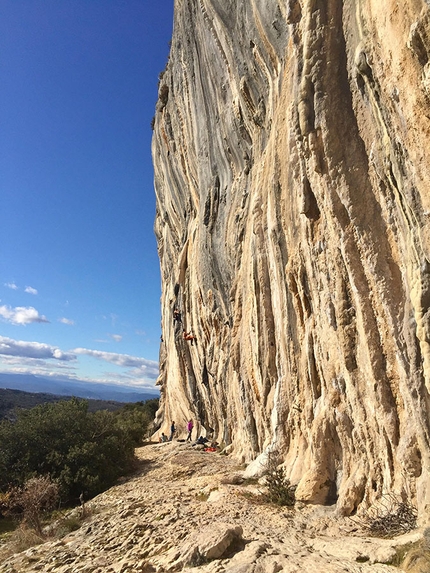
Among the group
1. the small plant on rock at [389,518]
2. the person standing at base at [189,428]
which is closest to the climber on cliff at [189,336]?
the person standing at base at [189,428]

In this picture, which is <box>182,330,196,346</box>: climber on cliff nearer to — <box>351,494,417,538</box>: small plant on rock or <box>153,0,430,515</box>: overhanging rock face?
<box>153,0,430,515</box>: overhanging rock face

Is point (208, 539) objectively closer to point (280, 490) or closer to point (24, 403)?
point (280, 490)

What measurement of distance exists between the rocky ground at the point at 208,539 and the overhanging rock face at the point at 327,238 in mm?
966

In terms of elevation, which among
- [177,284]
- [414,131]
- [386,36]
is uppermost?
[177,284]

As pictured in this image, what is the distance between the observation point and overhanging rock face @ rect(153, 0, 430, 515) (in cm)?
593

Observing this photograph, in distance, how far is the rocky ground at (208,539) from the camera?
5.57m

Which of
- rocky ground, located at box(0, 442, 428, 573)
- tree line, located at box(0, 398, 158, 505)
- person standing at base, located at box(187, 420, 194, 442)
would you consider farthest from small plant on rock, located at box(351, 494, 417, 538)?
person standing at base, located at box(187, 420, 194, 442)

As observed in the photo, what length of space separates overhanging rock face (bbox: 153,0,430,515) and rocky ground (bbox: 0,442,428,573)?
0.97 m

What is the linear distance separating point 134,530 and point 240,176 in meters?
13.5

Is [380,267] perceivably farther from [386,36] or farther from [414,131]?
[386,36]

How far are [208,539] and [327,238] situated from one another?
616 cm

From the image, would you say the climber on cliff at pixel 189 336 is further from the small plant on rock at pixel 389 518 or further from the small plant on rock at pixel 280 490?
the small plant on rock at pixel 389 518

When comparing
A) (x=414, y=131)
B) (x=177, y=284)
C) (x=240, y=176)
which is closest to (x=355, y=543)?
(x=414, y=131)

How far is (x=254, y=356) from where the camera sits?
44.7ft
